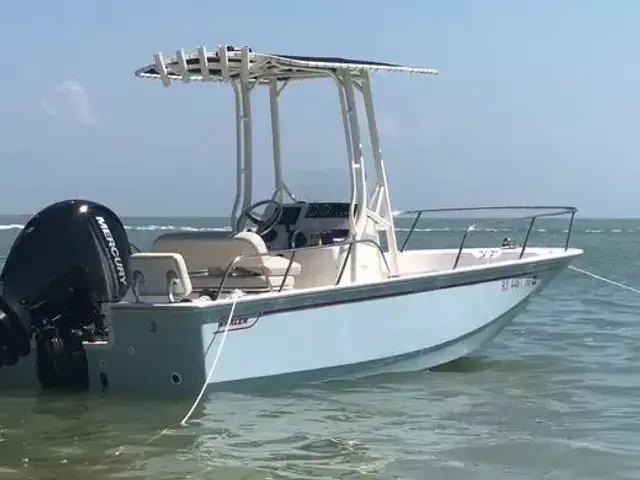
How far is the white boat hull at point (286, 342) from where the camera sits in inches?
344

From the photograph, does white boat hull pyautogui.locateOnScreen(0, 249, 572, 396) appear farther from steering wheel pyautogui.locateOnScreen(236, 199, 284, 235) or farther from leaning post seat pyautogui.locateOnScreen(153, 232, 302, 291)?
steering wheel pyautogui.locateOnScreen(236, 199, 284, 235)

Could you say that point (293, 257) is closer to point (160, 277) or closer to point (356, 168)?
point (160, 277)

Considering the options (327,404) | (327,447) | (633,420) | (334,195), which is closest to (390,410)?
(327,404)

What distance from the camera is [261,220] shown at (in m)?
11.3

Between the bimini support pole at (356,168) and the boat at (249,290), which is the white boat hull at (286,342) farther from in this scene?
the bimini support pole at (356,168)

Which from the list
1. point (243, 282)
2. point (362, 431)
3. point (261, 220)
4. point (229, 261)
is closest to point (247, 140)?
A: point (261, 220)

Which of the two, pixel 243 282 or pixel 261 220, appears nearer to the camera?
pixel 243 282

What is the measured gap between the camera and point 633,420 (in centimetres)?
908

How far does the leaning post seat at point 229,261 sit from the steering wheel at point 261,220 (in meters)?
0.90

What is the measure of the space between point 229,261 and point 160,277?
1.20 m

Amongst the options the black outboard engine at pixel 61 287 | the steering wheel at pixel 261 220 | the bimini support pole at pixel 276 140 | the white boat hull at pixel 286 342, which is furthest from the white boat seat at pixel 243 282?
the bimini support pole at pixel 276 140

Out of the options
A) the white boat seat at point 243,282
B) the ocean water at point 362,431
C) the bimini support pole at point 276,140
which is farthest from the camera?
the bimini support pole at point 276,140

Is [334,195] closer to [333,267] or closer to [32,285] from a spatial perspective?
[333,267]

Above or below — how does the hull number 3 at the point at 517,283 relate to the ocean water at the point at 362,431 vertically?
above
